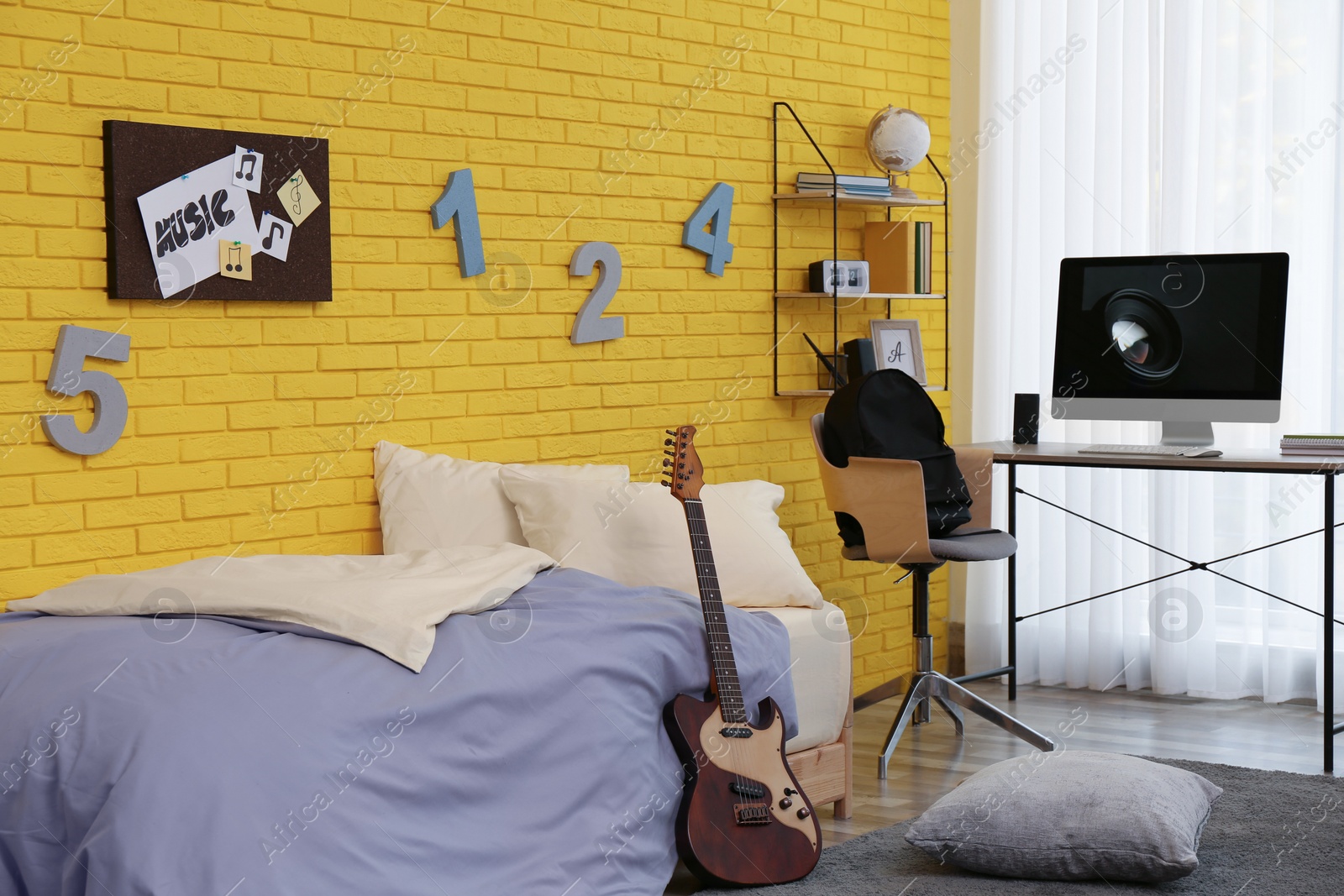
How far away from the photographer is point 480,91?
360cm

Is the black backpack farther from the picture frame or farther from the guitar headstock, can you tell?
the guitar headstock

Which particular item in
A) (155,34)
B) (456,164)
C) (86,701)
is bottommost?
(86,701)

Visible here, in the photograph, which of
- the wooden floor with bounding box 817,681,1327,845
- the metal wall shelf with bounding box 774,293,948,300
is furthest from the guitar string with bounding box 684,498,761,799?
the metal wall shelf with bounding box 774,293,948,300

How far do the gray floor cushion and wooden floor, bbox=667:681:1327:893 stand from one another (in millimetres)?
421

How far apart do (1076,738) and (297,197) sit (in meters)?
2.68

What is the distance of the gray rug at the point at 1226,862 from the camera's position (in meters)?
2.76

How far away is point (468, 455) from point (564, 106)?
1.02m

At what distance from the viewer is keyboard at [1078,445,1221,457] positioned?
148 inches

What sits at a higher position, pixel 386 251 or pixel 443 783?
pixel 386 251

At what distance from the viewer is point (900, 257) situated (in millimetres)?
4457

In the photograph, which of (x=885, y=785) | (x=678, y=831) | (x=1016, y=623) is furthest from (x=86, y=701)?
(x=1016, y=623)

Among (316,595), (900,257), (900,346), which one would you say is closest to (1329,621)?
(900,346)

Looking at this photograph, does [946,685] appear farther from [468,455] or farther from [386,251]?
[386,251]

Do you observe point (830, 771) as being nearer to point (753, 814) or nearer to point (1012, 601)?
point (753, 814)
